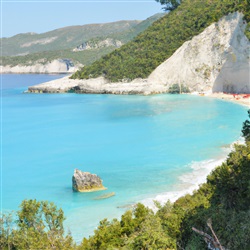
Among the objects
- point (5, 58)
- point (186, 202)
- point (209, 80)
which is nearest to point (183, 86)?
point (209, 80)

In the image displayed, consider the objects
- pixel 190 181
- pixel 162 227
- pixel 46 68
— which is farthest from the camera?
pixel 46 68

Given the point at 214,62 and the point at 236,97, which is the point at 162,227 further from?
the point at 214,62

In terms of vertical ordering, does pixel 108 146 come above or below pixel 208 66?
below

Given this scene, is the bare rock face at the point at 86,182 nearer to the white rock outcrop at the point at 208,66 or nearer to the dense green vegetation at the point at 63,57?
the white rock outcrop at the point at 208,66

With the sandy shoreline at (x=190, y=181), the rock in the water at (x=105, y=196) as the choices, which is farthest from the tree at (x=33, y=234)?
the rock in the water at (x=105, y=196)

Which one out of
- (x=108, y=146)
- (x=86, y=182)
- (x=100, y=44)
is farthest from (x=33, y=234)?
(x=100, y=44)
